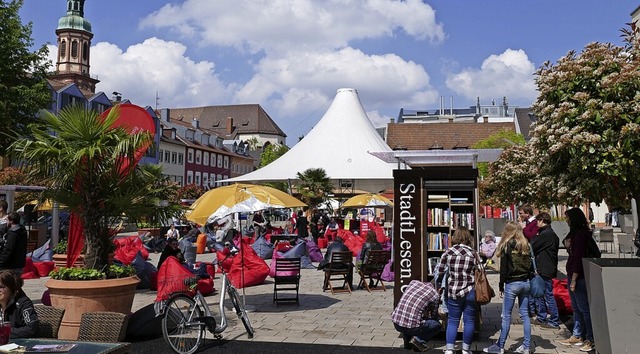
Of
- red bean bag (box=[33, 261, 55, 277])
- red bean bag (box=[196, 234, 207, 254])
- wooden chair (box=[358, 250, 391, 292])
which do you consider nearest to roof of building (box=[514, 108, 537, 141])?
red bean bag (box=[196, 234, 207, 254])

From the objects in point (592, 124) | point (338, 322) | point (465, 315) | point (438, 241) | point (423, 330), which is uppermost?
point (592, 124)

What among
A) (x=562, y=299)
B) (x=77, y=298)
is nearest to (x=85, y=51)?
(x=77, y=298)

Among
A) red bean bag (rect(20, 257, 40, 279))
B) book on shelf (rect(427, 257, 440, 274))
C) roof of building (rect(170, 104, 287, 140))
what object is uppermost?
roof of building (rect(170, 104, 287, 140))

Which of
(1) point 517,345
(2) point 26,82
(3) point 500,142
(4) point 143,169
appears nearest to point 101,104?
(2) point 26,82

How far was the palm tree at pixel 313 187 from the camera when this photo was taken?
105 feet

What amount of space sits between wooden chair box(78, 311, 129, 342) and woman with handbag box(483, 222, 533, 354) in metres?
4.39

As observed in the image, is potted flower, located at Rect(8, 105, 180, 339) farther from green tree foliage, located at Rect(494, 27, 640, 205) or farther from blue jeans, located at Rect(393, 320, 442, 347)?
green tree foliage, located at Rect(494, 27, 640, 205)

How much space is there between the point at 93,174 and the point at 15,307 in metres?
3.29

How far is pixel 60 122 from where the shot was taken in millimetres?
8383

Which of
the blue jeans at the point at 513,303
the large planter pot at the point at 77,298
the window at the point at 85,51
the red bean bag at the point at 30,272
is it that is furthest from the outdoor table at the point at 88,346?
the window at the point at 85,51

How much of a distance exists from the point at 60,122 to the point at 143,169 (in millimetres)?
1370

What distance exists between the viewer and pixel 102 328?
5508 mm

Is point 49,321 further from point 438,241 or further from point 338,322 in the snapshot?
point 438,241

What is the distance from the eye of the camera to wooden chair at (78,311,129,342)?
5.50 m
